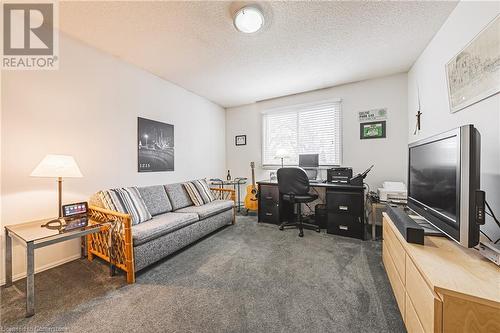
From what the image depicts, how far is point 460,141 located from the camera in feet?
3.33

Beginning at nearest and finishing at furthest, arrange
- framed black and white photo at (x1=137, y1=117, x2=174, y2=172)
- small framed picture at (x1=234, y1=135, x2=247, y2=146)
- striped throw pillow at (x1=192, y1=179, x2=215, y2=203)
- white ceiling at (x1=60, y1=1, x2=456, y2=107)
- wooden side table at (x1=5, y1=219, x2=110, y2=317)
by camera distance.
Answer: wooden side table at (x1=5, y1=219, x2=110, y2=317), white ceiling at (x1=60, y1=1, x2=456, y2=107), framed black and white photo at (x1=137, y1=117, x2=174, y2=172), striped throw pillow at (x1=192, y1=179, x2=215, y2=203), small framed picture at (x1=234, y1=135, x2=247, y2=146)

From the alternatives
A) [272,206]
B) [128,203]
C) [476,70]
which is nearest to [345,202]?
[272,206]

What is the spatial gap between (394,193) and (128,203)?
3.43 m

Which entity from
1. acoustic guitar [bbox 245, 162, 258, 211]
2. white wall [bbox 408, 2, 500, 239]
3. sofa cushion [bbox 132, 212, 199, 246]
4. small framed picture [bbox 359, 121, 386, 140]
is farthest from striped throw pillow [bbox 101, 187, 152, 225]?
small framed picture [bbox 359, 121, 386, 140]

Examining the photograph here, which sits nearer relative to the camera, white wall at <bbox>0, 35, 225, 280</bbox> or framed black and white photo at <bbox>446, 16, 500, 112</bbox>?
framed black and white photo at <bbox>446, 16, 500, 112</bbox>

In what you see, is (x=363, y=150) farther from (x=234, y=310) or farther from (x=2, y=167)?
(x=2, y=167)

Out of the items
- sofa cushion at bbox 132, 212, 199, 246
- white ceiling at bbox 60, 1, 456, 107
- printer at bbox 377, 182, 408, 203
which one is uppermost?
white ceiling at bbox 60, 1, 456, 107

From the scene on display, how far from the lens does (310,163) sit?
3.52 meters

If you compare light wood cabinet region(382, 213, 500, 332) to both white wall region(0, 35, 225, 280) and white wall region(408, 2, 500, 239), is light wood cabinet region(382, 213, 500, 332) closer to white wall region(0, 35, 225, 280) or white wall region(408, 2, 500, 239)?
white wall region(408, 2, 500, 239)

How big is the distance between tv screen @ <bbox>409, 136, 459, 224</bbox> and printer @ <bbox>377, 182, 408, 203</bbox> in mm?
1026

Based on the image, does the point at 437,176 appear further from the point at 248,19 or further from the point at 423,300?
the point at 248,19

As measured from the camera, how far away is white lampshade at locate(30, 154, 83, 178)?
1.63 m

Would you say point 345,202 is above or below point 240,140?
below

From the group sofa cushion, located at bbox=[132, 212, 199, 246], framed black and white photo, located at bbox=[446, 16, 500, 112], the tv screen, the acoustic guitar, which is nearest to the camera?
the tv screen
